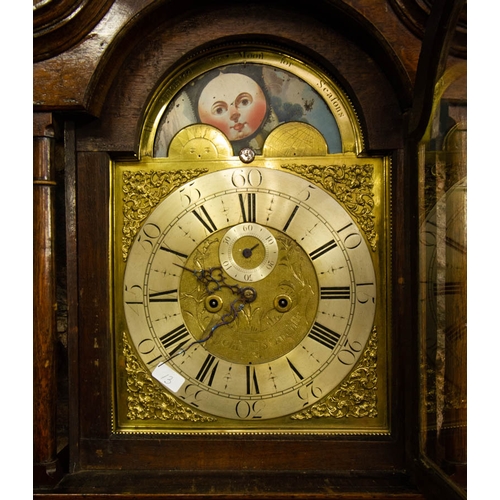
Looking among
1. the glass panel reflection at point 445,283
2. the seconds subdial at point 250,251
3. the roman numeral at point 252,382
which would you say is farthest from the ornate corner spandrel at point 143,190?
the glass panel reflection at point 445,283

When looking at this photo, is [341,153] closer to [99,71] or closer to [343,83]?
[343,83]

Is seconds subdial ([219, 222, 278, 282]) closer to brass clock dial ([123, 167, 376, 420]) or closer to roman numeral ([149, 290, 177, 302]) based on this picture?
brass clock dial ([123, 167, 376, 420])

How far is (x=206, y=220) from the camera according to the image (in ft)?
5.58

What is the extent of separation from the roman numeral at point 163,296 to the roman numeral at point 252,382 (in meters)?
0.33

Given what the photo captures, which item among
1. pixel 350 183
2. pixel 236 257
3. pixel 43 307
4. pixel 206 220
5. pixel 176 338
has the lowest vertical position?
pixel 176 338

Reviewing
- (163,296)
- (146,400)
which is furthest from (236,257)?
(146,400)

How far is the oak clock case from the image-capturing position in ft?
5.48

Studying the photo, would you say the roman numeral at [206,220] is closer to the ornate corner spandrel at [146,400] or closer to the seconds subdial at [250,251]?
the seconds subdial at [250,251]

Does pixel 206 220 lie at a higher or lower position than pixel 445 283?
higher

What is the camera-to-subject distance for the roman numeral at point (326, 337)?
5.50ft

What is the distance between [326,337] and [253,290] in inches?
10.9

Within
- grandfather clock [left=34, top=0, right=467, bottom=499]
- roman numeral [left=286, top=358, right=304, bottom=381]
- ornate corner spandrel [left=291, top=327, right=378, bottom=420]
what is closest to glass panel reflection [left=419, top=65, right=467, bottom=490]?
grandfather clock [left=34, top=0, right=467, bottom=499]

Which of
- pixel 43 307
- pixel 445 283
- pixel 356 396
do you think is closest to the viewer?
pixel 445 283

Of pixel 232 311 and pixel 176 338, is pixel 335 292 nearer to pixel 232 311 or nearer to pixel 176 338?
pixel 232 311
